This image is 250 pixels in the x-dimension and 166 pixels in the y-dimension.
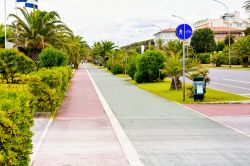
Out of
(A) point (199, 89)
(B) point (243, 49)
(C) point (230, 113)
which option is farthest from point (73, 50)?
(C) point (230, 113)

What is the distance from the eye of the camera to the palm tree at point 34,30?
42.2 m

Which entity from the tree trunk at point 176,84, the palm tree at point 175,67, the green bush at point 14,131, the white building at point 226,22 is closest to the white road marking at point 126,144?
the green bush at point 14,131

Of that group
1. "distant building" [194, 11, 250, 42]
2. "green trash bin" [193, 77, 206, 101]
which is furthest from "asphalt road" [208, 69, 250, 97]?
"distant building" [194, 11, 250, 42]

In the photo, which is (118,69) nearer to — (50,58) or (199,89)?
(50,58)

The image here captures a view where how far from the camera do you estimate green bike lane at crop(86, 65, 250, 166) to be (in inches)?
369

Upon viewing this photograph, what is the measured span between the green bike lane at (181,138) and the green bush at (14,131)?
2513mm

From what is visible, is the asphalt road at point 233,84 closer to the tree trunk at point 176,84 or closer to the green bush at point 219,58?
the tree trunk at point 176,84

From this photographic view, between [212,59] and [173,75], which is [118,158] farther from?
[212,59]

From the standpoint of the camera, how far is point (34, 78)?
1633 centimetres

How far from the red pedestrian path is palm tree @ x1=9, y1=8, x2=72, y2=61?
26400mm

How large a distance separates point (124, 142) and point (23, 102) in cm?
399

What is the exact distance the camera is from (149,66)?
38281 millimetres

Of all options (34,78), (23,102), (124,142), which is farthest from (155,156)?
(34,78)

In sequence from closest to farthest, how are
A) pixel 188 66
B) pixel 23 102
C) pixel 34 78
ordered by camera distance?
1. pixel 23 102
2. pixel 34 78
3. pixel 188 66
